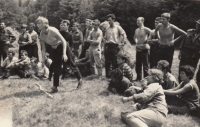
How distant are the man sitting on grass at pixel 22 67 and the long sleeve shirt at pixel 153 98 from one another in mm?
5210

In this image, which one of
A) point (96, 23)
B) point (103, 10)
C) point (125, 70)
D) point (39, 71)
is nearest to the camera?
point (125, 70)

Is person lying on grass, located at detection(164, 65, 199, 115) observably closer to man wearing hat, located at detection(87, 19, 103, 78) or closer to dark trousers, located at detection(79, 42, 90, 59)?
man wearing hat, located at detection(87, 19, 103, 78)

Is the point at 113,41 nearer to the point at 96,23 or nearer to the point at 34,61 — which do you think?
the point at 96,23

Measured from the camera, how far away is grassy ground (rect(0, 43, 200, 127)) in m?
4.66

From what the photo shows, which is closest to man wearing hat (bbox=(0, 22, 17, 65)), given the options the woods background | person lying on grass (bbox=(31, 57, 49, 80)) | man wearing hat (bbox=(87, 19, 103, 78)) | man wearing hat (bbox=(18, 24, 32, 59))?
the woods background

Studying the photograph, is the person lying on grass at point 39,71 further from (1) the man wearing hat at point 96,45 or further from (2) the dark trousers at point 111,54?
(2) the dark trousers at point 111,54

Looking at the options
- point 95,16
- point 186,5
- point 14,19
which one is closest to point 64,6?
point 95,16

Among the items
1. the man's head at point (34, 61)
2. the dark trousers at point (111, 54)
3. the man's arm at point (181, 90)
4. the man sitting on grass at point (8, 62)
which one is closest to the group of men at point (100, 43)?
the dark trousers at point (111, 54)

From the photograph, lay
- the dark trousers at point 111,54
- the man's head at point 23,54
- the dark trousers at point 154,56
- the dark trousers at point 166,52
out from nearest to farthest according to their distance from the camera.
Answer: the dark trousers at point 166,52 < the dark trousers at point 154,56 < the dark trousers at point 111,54 < the man's head at point 23,54

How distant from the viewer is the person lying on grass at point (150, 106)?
396cm

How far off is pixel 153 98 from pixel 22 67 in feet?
17.6

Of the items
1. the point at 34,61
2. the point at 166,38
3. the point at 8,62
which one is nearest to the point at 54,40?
the point at 166,38

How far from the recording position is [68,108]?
16.8 ft

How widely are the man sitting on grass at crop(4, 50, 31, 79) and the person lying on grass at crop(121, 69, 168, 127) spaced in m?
5.04
